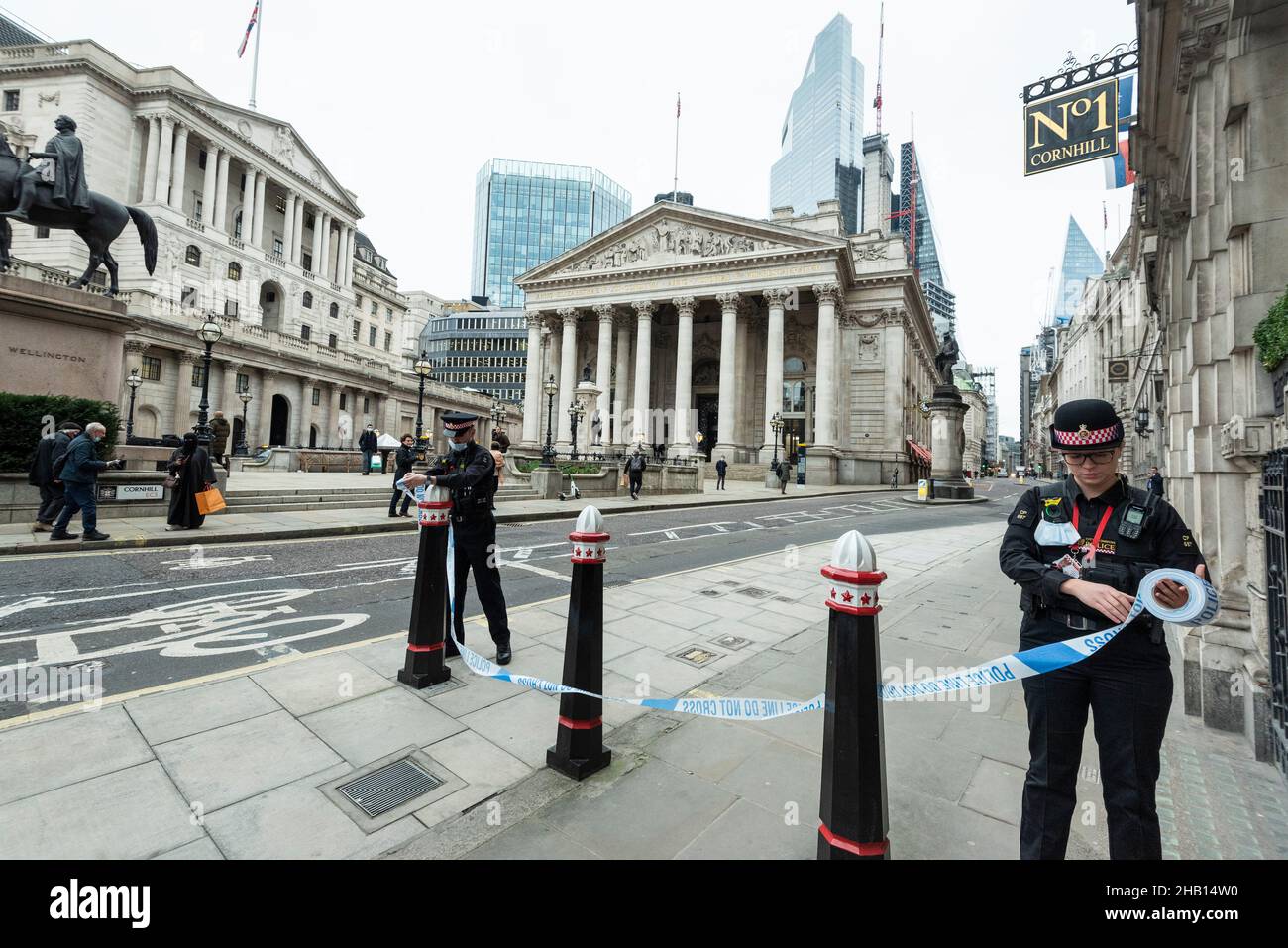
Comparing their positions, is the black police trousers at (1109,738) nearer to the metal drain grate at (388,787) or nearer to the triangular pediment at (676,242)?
the metal drain grate at (388,787)

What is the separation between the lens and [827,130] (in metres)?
115

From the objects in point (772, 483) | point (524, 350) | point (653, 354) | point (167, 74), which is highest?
point (167, 74)

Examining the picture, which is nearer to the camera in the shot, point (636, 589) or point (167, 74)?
point (636, 589)

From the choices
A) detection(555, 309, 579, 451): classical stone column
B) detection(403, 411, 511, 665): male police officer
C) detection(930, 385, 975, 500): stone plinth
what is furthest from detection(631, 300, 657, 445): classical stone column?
detection(403, 411, 511, 665): male police officer

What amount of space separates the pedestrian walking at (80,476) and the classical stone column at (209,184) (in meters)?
43.9

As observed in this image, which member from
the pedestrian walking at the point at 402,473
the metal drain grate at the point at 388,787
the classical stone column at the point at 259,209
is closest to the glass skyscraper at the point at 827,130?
the classical stone column at the point at 259,209

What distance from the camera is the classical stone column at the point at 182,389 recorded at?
35031 mm

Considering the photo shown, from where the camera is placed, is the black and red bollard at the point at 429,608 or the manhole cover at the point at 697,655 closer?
the black and red bollard at the point at 429,608

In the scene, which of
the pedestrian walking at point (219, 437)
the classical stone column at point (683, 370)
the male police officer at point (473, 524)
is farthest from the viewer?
the classical stone column at point (683, 370)

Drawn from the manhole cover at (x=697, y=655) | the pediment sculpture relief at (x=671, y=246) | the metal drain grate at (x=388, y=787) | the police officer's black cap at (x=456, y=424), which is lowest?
the metal drain grate at (x=388, y=787)
